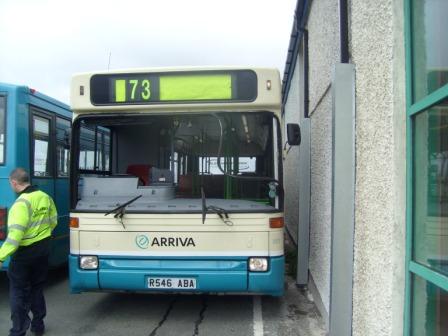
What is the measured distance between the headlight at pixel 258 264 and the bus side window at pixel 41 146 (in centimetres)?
330

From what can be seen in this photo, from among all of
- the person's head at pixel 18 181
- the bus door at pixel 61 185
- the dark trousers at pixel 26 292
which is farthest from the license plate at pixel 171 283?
the bus door at pixel 61 185

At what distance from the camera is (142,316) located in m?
5.89

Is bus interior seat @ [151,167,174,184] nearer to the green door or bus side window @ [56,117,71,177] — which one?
bus side window @ [56,117,71,177]

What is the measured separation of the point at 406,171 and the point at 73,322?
432cm

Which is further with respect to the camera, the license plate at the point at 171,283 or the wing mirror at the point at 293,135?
the wing mirror at the point at 293,135

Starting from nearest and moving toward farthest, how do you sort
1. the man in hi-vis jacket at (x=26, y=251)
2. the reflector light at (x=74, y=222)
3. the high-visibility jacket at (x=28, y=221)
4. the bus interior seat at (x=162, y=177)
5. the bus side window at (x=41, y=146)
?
the high-visibility jacket at (x=28, y=221) < the man in hi-vis jacket at (x=26, y=251) < the reflector light at (x=74, y=222) < the bus interior seat at (x=162, y=177) < the bus side window at (x=41, y=146)

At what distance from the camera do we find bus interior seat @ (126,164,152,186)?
6.15 metres

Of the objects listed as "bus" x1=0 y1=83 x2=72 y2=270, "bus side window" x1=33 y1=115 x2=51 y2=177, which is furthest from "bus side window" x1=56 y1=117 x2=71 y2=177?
"bus side window" x1=33 y1=115 x2=51 y2=177

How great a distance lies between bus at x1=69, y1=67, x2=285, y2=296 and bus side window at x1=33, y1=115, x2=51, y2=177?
1143mm

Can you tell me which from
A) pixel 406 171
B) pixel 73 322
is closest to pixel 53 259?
pixel 73 322

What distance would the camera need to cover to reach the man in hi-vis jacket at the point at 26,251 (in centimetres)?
477

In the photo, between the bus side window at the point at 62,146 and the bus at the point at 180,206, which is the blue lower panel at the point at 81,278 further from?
the bus side window at the point at 62,146

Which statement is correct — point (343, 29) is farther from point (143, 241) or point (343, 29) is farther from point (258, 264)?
point (143, 241)

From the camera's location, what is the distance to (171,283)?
5.34 metres
